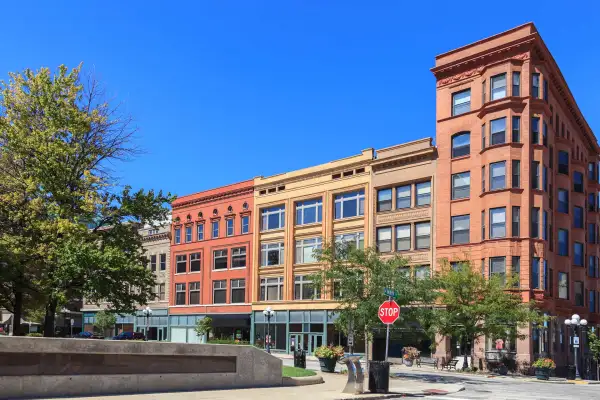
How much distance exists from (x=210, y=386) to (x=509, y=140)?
31976mm

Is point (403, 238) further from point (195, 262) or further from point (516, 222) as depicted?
point (195, 262)

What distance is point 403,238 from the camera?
5212 cm

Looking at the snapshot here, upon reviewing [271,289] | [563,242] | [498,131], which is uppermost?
[498,131]

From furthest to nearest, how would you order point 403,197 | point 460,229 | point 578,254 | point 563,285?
point 578,254 → point 403,197 → point 563,285 → point 460,229

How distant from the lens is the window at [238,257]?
66062 millimetres

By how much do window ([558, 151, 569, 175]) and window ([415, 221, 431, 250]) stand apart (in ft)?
36.8

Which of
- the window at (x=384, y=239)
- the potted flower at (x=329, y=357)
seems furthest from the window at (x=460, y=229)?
the potted flower at (x=329, y=357)

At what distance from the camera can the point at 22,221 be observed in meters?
27.4

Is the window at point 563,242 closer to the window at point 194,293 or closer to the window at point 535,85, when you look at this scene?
the window at point 535,85

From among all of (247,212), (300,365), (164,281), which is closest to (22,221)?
(300,365)

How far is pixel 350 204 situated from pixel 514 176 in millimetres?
15581

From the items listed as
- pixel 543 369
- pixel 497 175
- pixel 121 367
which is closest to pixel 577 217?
pixel 497 175

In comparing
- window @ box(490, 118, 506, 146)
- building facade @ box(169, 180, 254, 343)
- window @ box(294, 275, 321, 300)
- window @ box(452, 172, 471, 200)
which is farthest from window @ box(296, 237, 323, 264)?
window @ box(490, 118, 506, 146)

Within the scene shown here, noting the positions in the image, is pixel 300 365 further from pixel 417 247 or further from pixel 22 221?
pixel 417 247
